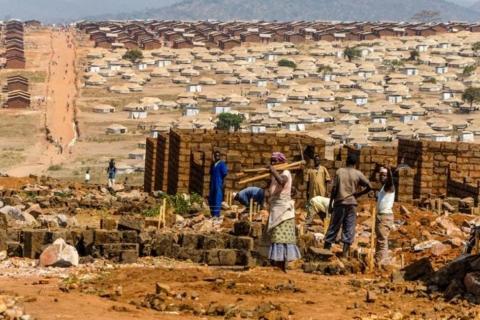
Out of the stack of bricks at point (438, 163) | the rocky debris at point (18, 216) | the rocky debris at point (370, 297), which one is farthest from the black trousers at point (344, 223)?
the stack of bricks at point (438, 163)

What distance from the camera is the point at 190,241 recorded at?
375 inches

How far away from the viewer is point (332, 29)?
335 ft

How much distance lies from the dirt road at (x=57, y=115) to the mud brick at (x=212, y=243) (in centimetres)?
2772

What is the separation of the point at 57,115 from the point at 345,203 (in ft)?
152

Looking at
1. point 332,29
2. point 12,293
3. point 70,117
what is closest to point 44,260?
point 12,293

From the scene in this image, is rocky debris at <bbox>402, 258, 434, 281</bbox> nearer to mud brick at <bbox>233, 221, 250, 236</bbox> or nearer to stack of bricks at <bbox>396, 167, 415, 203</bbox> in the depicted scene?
mud brick at <bbox>233, 221, 250, 236</bbox>

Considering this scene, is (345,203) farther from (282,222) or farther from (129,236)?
(129,236)

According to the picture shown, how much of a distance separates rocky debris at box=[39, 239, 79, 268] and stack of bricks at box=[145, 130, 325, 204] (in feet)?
19.3

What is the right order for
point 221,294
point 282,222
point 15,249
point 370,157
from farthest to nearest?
point 370,157 < point 15,249 < point 282,222 < point 221,294

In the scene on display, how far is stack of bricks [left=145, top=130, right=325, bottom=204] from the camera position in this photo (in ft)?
48.0

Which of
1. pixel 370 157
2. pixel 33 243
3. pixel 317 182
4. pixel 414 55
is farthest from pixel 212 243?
pixel 414 55

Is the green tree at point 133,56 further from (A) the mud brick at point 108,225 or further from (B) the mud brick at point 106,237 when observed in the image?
(B) the mud brick at point 106,237

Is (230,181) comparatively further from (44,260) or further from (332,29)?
(332,29)

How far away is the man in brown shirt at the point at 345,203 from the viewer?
927 cm
